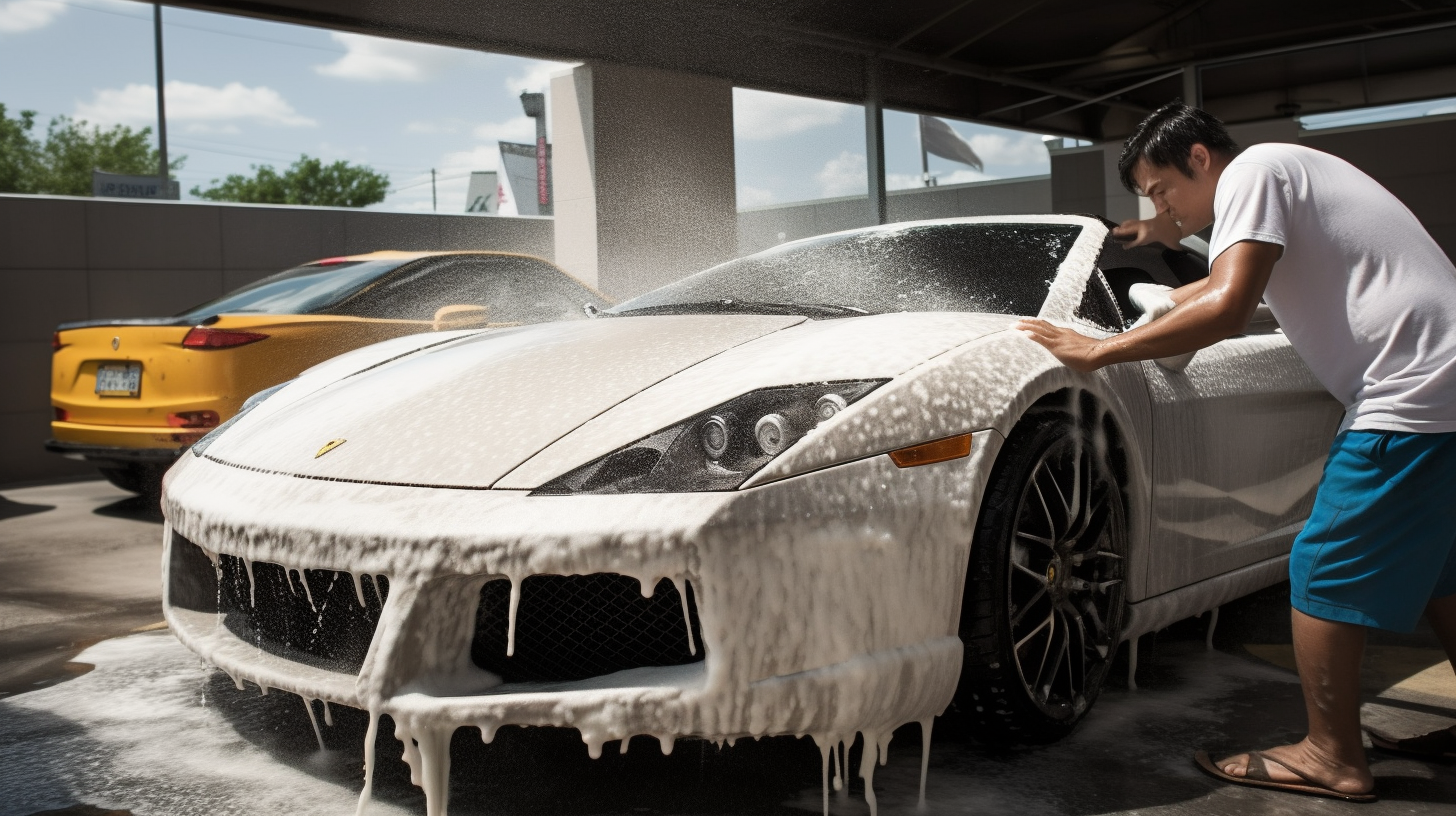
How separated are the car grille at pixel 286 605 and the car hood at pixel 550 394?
0.21 m

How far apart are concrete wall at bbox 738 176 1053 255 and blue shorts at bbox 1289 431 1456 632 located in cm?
1109

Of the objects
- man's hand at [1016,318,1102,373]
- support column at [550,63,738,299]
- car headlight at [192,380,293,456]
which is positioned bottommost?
car headlight at [192,380,293,456]

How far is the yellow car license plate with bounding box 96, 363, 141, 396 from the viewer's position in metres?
5.95

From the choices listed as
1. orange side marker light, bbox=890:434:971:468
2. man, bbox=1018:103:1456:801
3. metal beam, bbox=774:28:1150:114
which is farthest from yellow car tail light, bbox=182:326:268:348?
metal beam, bbox=774:28:1150:114

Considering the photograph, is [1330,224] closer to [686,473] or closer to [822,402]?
[822,402]

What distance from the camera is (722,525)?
2.03 metres

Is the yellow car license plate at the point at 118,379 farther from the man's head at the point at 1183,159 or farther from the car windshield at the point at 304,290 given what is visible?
the man's head at the point at 1183,159

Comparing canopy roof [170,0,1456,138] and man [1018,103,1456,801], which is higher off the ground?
canopy roof [170,0,1456,138]

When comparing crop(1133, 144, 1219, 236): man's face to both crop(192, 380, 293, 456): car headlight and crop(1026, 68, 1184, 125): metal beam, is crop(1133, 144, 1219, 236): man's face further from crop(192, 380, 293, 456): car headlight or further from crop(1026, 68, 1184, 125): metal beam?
crop(1026, 68, 1184, 125): metal beam

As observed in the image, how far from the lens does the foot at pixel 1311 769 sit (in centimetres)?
240

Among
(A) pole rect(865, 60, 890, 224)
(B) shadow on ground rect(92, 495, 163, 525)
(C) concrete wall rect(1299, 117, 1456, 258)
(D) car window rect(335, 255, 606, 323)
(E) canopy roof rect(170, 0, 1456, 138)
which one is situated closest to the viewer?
(D) car window rect(335, 255, 606, 323)

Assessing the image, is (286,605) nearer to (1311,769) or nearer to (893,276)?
(893,276)

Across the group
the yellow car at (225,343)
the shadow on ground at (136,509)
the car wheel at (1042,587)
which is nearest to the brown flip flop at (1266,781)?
the car wheel at (1042,587)

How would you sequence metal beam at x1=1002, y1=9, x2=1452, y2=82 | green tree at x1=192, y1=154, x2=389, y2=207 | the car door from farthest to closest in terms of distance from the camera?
green tree at x1=192, y1=154, x2=389, y2=207, metal beam at x1=1002, y1=9, x2=1452, y2=82, the car door
